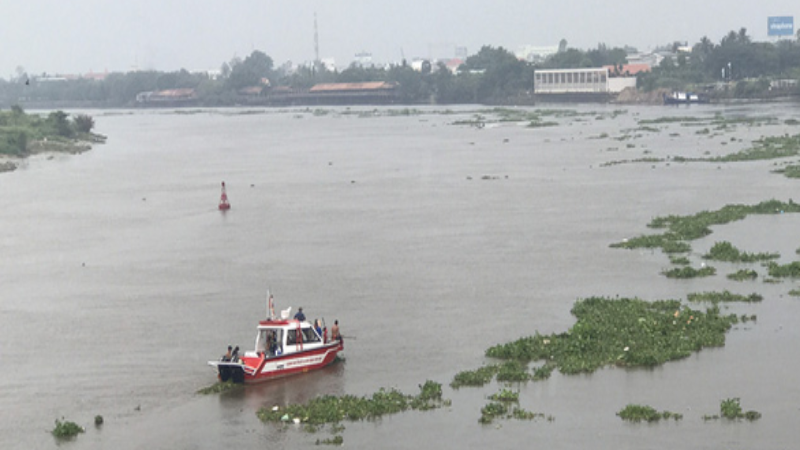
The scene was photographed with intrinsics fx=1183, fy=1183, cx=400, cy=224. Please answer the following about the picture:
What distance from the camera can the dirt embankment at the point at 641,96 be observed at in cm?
15438

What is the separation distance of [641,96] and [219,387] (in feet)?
466

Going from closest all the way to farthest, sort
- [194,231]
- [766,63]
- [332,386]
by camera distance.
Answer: [332,386] → [194,231] → [766,63]

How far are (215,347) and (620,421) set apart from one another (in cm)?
982

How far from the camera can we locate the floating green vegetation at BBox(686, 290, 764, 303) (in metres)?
28.3

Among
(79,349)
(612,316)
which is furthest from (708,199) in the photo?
(79,349)

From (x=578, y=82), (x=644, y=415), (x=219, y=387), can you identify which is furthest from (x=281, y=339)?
(x=578, y=82)

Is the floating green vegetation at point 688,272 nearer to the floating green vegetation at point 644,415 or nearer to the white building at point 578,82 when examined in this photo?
the floating green vegetation at point 644,415

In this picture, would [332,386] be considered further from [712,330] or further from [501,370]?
[712,330]

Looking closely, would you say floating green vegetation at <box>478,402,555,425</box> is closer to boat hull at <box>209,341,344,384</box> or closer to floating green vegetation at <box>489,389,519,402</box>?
floating green vegetation at <box>489,389,519,402</box>

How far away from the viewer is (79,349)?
26.9 metres

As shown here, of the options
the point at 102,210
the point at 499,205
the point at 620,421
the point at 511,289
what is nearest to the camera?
the point at 620,421

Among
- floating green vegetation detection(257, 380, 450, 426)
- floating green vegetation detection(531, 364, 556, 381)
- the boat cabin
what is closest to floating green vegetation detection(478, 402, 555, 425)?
floating green vegetation detection(257, 380, 450, 426)

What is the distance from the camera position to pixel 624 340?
2480 centimetres

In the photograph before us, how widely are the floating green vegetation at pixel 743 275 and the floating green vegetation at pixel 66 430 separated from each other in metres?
17.6
